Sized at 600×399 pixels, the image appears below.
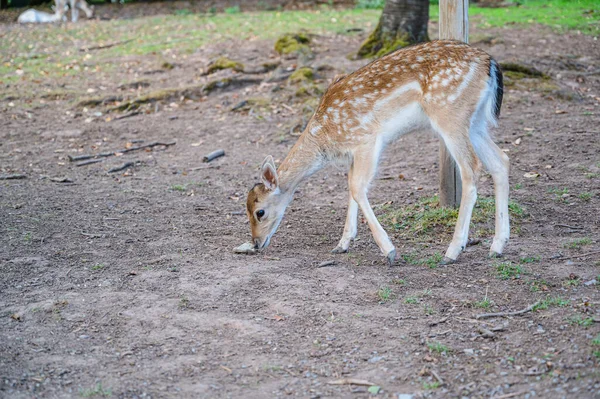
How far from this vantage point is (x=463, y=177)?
6.01 meters

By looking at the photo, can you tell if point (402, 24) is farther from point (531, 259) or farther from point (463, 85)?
point (531, 259)

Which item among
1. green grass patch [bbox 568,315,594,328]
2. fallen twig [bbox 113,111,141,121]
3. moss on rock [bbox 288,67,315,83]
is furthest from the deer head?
fallen twig [bbox 113,111,141,121]

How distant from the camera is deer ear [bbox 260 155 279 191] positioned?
21.1 feet

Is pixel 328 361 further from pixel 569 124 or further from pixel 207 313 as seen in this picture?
pixel 569 124

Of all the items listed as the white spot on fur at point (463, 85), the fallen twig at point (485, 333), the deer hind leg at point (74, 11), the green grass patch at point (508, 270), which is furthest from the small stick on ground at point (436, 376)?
the deer hind leg at point (74, 11)

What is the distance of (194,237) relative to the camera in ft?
22.8

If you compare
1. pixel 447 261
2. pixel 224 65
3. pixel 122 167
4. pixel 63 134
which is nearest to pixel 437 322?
pixel 447 261

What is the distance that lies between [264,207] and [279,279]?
1066 mm

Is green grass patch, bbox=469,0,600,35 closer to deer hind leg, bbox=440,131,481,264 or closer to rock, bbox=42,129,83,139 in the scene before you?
rock, bbox=42,129,83,139

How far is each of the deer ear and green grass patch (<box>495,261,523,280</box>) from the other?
2103 millimetres

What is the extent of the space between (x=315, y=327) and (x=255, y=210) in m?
1.89

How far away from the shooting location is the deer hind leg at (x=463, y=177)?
19.5 feet

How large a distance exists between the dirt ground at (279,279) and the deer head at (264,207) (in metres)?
0.19

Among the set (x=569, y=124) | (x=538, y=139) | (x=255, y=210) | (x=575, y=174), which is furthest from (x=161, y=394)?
(x=569, y=124)
